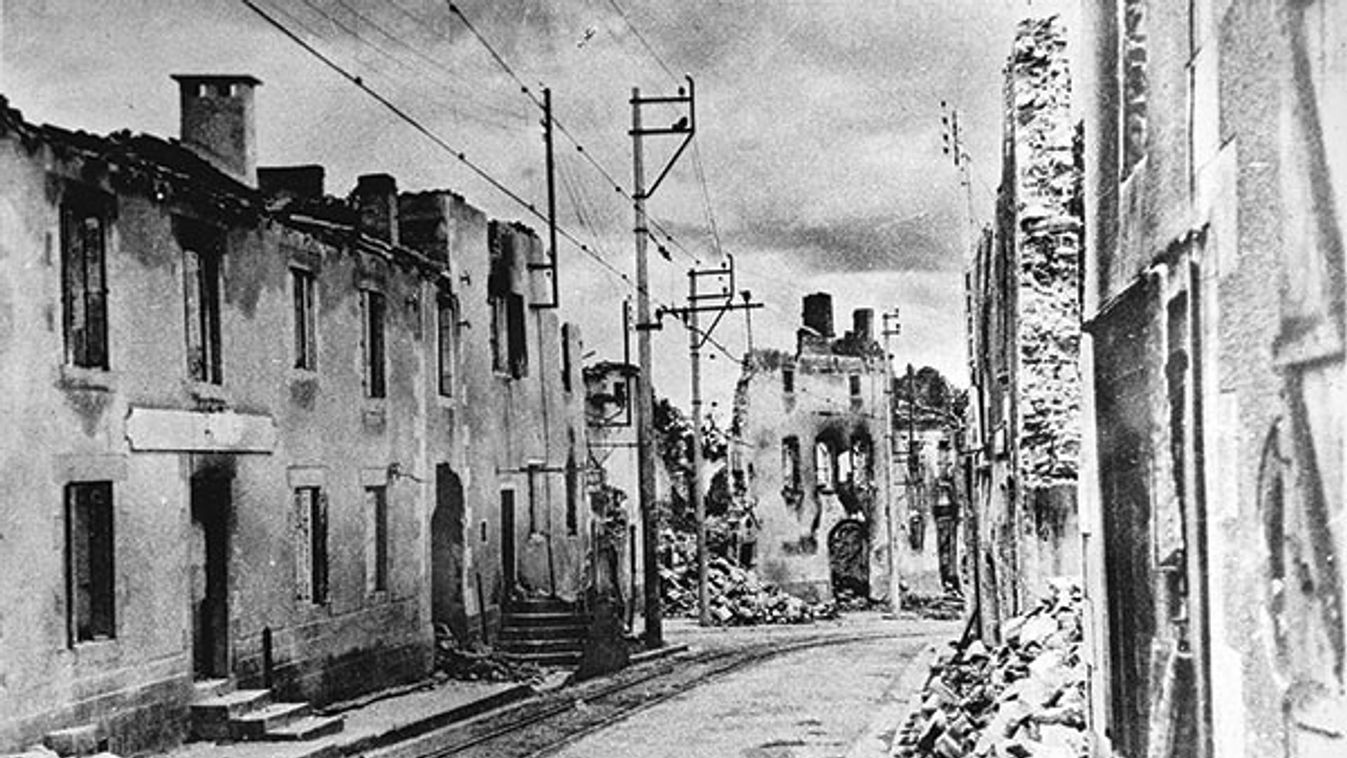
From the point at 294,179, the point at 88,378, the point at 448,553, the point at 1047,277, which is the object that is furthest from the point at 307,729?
the point at 294,179

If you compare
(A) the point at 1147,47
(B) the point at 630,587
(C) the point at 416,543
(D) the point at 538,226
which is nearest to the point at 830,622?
(B) the point at 630,587

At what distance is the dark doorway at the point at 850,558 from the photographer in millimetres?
45875

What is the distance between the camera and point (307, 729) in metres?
14.3

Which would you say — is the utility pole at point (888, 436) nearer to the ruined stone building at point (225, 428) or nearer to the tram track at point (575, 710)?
the tram track at point (575, 710)

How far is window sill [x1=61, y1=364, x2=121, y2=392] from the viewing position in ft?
38.4

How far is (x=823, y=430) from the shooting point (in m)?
46.2

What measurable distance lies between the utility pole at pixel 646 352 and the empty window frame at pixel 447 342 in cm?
569

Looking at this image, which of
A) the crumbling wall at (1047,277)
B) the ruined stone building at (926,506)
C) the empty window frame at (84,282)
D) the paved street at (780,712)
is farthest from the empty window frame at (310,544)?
the ruined stone building at (926,506)

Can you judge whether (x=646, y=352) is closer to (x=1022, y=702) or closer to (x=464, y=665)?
(x=464, y=665)

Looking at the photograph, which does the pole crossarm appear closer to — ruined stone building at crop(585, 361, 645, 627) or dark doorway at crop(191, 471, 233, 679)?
ruined stone building at crop(585, 361, 645, 627)

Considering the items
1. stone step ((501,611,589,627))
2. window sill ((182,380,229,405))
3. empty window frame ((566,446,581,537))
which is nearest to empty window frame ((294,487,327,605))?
window sill ((182,380,229,405))

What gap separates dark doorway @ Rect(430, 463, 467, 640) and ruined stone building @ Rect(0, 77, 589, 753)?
0.13 ft

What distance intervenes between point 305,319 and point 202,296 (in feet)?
7.89

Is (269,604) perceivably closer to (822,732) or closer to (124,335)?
(124,335)
